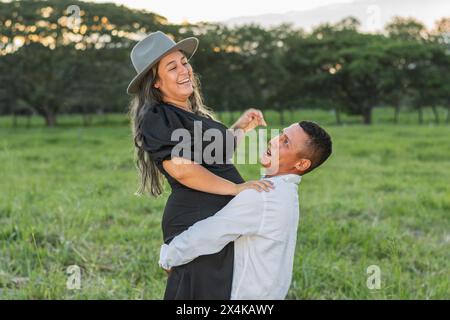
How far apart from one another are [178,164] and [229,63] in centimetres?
2662

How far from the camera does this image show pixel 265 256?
1927mm

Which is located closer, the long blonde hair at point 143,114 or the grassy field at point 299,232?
the long blonde hair at point 143,114

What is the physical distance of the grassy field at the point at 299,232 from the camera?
4.23 m

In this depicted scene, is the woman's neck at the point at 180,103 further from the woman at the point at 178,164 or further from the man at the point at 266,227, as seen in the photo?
the man at the point at 266,227

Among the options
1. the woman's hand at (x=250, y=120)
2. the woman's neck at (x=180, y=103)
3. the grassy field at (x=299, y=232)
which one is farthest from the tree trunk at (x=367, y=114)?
the woman's neck at (x=180, y=103)

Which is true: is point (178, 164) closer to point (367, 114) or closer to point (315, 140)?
point (315, 140)

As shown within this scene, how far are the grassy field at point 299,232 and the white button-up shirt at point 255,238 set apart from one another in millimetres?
1046

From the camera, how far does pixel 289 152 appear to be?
1.99 m

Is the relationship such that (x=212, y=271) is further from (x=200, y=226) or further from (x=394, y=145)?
(x=394, y=145)

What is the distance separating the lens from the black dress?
200 cm

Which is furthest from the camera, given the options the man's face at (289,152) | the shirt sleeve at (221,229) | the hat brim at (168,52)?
the hat brim at (168,52)

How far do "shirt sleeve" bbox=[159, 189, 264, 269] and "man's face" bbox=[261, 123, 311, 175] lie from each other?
0.17 m

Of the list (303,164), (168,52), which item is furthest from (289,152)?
(168,52)

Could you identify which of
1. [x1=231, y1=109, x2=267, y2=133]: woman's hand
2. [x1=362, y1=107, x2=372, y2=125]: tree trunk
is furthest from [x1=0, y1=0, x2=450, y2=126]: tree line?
[x1=231, y1=109, x2=267, y2=133]: woman's hand
